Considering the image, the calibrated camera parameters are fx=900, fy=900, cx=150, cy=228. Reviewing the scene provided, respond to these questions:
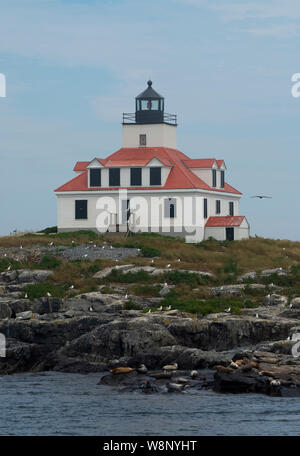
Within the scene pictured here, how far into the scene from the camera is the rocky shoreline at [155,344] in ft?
105

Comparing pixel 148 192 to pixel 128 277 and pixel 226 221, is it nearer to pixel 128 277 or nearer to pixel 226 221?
pixel 226 221

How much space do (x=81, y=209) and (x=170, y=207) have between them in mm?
6518

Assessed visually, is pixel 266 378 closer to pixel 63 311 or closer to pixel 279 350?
pixel 279 350

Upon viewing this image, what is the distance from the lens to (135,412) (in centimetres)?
2817

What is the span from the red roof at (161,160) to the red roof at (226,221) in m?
2.21

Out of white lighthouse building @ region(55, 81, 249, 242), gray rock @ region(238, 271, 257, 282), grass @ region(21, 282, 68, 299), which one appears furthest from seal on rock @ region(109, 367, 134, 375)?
white lighthouse building @ region(55, 81, 249, 242)

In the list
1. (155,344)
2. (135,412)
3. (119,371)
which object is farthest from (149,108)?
(135,412)

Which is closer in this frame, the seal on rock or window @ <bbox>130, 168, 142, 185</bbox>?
the seal on rock

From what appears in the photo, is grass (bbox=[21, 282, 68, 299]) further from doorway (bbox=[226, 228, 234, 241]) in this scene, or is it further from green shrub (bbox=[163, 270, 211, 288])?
doorway (bbox=[226, 228, 234, 241])

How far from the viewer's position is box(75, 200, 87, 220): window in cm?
6344

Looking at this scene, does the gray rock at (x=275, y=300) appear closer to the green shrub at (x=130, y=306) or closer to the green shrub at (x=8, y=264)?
the green shrub at (x=130, y=306)

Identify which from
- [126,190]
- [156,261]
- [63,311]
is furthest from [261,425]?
[126,190]

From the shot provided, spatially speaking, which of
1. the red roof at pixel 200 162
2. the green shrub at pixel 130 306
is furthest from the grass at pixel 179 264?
the red roof at pixel 200 162

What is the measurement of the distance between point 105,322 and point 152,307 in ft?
15.8
